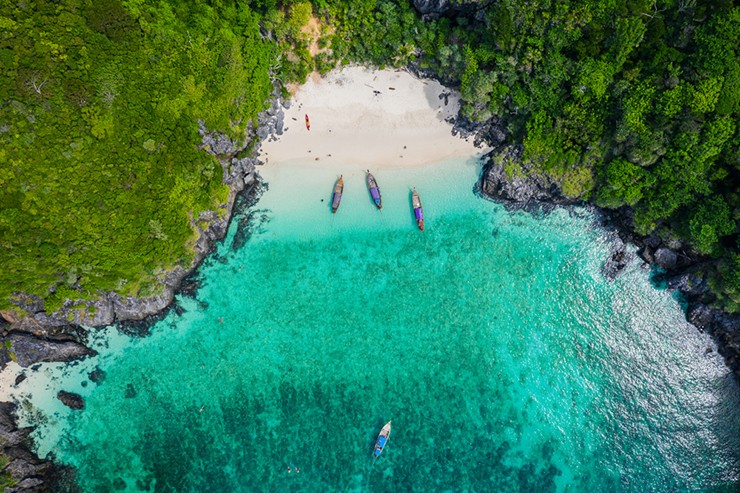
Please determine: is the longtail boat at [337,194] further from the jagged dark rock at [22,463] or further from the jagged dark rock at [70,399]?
the jagged dark rock at [22,463]

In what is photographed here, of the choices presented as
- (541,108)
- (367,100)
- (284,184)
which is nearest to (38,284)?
(284,184)

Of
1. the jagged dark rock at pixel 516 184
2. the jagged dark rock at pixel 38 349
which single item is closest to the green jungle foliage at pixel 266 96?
the jagged dark rock at pixel 516 184

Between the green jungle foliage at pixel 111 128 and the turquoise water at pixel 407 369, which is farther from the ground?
the green jungle foliage at pixel 111 128

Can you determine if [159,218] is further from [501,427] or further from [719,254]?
[719,254]

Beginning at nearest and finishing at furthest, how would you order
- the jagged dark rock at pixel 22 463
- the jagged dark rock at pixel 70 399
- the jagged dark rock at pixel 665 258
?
the jagged dark rock at pixel 22 463, the jagged dark rock at pixel 70 399, the jagged dark rock at pixel 665 258

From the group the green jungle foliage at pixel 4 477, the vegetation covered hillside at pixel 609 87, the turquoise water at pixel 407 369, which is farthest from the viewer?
the turquoise water at pixel 407 369

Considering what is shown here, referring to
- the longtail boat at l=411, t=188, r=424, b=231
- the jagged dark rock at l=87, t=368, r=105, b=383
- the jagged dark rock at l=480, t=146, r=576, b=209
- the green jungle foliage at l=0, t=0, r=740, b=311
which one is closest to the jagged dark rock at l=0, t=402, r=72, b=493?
the jagged dark rock at l=87, t=368, r=105, b=383

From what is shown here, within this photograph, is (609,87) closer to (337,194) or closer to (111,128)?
(337,194)
